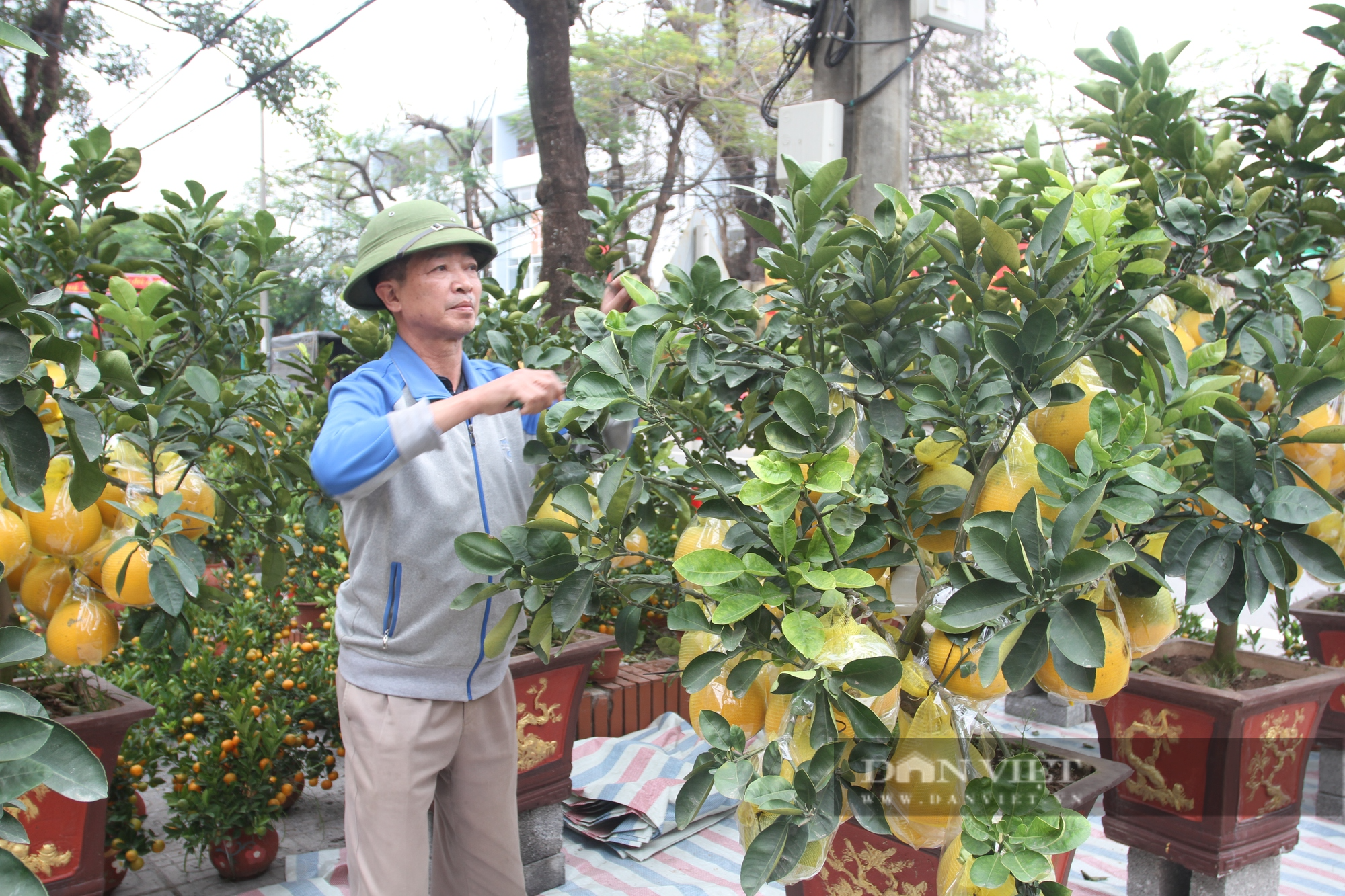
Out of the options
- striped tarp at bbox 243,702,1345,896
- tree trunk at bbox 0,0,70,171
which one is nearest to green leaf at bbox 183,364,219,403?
striped tarp at bbox 243,702,1345,896

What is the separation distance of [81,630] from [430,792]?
0.88 metres

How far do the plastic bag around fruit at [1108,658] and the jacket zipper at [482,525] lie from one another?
1083 mm

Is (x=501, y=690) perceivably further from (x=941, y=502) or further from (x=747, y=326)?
(x=941, y=502)

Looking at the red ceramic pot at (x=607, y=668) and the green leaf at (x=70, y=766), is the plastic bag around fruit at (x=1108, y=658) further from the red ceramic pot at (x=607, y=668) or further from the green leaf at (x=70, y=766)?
the red ceramic pot at (x=607, y=668)

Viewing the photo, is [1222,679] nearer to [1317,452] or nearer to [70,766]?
[1317,452]

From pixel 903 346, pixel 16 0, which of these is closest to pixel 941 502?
pixel 903 346

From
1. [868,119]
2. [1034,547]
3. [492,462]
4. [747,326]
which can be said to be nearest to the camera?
[1034,547]

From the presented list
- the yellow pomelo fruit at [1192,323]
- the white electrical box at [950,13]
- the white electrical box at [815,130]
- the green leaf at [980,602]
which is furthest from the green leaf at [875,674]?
the white electrical box at [950,13]

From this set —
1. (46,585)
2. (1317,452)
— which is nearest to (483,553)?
(46,585)

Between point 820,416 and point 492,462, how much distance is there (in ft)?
3.09

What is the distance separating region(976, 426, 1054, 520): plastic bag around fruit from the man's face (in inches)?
44.6

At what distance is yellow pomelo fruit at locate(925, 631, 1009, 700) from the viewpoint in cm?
138

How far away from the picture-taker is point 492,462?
80.1 inches

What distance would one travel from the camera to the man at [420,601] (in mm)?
1908
